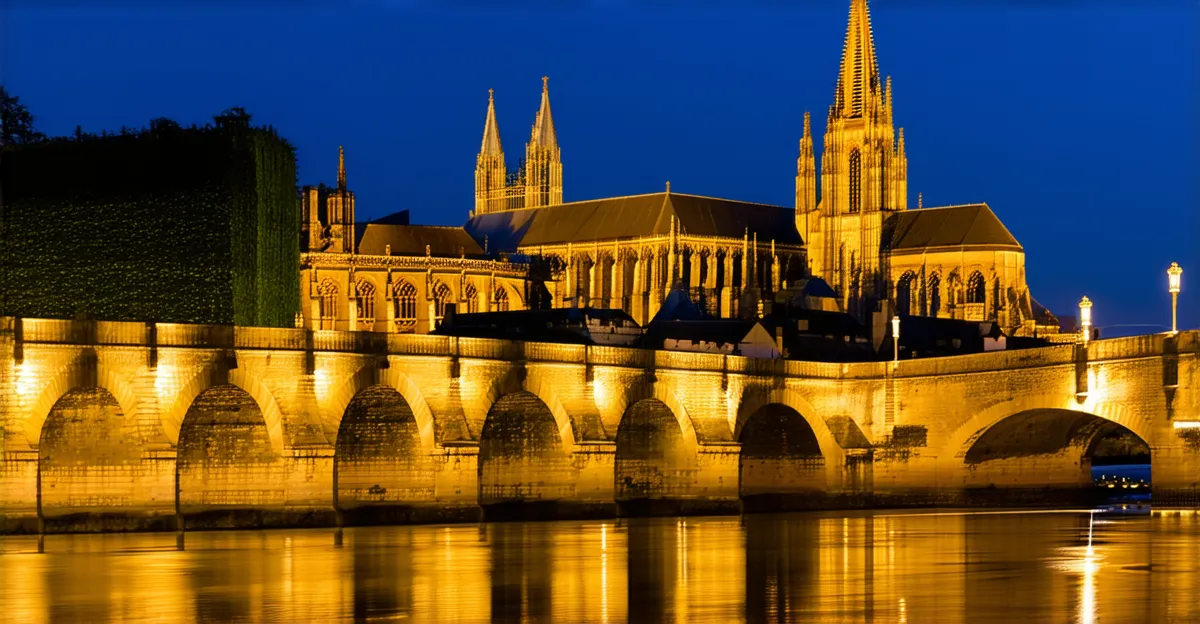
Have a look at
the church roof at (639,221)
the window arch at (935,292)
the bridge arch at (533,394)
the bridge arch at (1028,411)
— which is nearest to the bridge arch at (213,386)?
the bridge arch at (533,394)

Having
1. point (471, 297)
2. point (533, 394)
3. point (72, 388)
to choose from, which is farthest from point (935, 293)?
point (72, 388)

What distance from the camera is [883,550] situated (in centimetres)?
4578

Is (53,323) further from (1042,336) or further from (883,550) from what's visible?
(1042,336)

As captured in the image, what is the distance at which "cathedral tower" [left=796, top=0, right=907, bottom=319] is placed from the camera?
161m

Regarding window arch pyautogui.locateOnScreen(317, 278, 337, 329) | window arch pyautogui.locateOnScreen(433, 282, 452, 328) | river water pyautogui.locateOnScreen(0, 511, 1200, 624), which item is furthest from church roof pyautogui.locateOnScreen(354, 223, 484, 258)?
river water pyautogui.locateOnScreen(0, 511, 1200, 624)

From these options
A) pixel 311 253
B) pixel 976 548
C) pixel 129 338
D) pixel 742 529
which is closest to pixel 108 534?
pixel 129 338

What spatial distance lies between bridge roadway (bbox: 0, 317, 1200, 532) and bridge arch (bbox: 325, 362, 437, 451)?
0.07m

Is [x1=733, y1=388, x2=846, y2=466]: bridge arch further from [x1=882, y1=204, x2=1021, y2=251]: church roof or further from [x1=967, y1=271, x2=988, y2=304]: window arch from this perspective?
[x1=882, y1=204, x2=1021, y2=251]: church roof

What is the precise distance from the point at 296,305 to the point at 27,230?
1244cm

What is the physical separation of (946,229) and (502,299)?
1473 inches

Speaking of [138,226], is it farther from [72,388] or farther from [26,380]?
[26,380]

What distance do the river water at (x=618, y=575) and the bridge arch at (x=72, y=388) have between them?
2.78 metres

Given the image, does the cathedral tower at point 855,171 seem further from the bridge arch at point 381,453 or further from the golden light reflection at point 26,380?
the golden light reflection at point 26,380

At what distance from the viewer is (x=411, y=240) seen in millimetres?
140000
